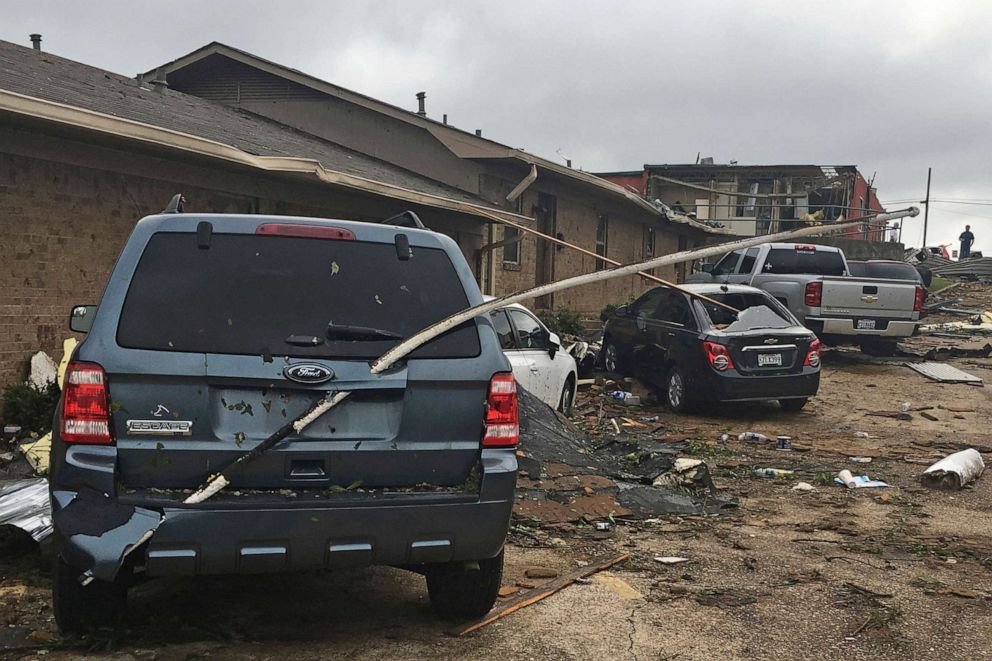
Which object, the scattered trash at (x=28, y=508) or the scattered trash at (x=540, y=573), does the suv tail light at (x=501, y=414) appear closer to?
the scattered trash at (x=540, y=573)

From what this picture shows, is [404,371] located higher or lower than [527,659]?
higher

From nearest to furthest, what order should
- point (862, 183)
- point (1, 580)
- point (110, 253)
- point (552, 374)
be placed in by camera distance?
point (1, 580)
point (110, 253)
point (552, 374)
point (862, 183)

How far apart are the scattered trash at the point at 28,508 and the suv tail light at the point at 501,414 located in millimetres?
2567

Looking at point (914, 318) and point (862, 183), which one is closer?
point (914, 318)

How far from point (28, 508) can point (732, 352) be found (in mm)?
8667

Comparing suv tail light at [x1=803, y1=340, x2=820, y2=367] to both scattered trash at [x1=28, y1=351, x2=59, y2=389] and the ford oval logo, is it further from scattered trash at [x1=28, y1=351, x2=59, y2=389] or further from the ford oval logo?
the ford oval logo

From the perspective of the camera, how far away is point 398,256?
13.9 ft

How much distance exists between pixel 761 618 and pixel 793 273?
1480 centimetres

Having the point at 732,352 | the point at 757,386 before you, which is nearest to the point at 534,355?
the point at 732,352

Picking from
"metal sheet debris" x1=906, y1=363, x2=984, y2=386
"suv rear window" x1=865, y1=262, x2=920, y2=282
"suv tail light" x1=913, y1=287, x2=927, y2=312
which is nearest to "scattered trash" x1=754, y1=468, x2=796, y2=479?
"metal sheet debris" x1=906, y1=363, x2=984, y2=386

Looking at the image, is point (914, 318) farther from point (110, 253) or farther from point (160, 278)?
point (160, 278)

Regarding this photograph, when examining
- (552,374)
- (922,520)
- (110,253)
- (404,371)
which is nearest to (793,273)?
(552,374)

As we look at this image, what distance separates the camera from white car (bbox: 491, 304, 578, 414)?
10.6 m

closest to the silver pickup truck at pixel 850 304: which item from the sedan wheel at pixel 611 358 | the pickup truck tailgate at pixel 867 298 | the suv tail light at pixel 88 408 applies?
the pickup truck tailgate at pixel 867 298
